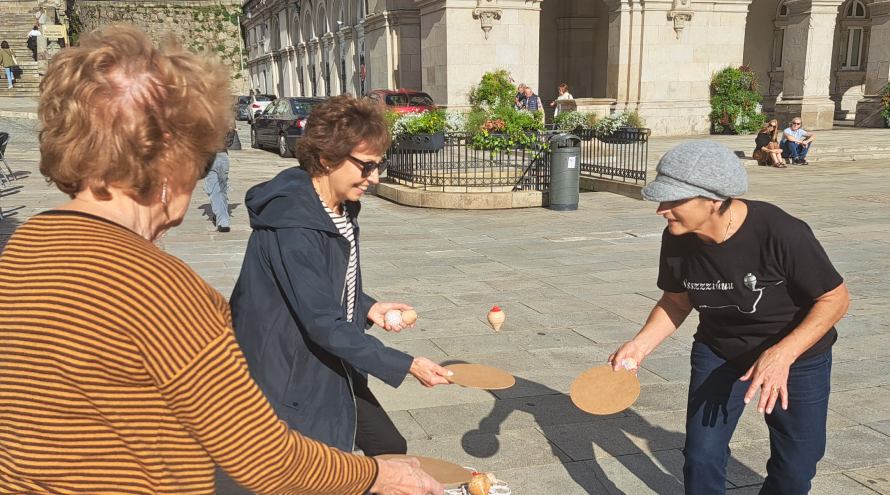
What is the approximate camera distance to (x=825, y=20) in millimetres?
22688

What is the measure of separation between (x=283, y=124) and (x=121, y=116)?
1943cm

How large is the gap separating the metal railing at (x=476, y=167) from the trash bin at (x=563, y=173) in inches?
13.4

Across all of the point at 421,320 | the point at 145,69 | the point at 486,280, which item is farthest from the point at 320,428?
the point at 486,280

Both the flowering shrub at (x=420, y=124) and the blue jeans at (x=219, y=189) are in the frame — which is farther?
the flowering shrub at (x=420, y=124)

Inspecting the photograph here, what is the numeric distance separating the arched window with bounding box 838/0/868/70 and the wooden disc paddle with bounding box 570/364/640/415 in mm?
33336

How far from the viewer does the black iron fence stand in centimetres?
1266

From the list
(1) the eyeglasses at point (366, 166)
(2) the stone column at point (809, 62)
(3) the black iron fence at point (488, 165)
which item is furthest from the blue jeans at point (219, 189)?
(2) the stone column at point (809, 62)

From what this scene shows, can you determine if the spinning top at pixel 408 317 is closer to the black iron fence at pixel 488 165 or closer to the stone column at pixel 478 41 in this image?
the black iron fence at pixel 488 165

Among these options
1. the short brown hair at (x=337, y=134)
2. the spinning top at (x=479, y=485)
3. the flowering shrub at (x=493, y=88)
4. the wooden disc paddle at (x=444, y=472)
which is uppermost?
the flowering shrub at (x=493, y=88)

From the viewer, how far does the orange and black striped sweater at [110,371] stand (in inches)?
49.1

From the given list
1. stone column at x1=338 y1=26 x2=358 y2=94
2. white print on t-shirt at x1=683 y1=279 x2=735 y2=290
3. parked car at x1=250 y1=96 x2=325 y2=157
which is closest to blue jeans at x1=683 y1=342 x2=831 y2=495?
white print on t-shirt at x1=683 y1=279 x2=735 y2=290

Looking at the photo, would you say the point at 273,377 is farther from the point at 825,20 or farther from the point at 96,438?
the point at 825,20

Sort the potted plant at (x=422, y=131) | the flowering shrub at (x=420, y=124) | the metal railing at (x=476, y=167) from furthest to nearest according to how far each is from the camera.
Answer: the flowering shrub at (x=420, y=124), the potted plant at (x=422, y=131), the metal railing at (x=476, y=167)

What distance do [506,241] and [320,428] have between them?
765 centimetres
